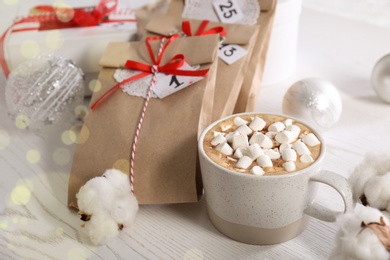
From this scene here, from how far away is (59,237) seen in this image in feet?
2.37

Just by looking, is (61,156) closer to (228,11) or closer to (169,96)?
(169,96)

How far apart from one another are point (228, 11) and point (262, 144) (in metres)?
0.39

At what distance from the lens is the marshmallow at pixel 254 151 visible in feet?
2.23

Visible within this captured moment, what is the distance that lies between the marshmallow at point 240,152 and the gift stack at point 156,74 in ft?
0.28

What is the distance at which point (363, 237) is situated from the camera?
0.55 meters

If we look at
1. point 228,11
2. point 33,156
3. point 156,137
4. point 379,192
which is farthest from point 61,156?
point 379,192

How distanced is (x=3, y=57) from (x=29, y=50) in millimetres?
55

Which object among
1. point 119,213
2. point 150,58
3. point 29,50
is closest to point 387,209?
point 119,213

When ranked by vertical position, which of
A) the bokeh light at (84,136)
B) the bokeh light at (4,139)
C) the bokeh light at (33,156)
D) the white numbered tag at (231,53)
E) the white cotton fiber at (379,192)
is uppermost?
the white numbered tag at (231,53)

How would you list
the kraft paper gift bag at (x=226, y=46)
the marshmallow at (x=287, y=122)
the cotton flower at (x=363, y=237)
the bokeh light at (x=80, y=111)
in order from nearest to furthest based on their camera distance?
the cotton flower at (x=363, y=237)
the marshmallow at (x=287, y=122)
the kraft paper gift bag at (x=226, y=46)
the bokeh light at (x=80, y=111)

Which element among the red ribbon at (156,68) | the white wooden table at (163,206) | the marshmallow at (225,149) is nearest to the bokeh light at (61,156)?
the white wooden table at (163,206)

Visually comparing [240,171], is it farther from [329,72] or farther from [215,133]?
[329,72]

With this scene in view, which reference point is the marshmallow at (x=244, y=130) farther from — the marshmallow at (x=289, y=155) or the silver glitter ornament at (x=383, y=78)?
the silver glitter ornament at (x=383, y=78)

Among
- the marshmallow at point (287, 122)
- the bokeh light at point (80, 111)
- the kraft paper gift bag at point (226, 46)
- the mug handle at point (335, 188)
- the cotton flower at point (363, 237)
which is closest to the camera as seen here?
the cotton flower at point (363, 237)
